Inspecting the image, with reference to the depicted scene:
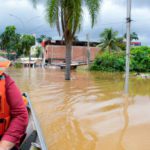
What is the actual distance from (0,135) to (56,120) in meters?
5.77

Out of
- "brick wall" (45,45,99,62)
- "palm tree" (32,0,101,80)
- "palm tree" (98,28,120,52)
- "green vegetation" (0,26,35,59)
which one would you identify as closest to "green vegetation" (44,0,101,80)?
"palm tree" (32,0,101,80)

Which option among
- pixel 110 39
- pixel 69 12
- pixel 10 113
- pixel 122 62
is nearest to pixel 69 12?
pixel 69 12

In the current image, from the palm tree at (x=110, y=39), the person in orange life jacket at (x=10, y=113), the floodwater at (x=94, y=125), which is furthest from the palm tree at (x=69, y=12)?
the palm tree at (x=110, y=39)

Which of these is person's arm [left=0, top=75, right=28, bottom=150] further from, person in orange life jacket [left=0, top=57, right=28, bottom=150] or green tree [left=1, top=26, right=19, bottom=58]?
green tree [left=1, top=26, right=19, bottom=58]

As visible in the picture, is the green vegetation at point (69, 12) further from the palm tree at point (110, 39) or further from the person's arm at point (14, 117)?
the palm tree at point (110, 39)

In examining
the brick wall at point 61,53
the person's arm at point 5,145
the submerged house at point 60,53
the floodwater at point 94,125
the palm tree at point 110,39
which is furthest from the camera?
the submerged house at point 60,53

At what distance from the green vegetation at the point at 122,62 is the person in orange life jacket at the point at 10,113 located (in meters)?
44.2

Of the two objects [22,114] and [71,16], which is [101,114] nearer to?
[22,114]

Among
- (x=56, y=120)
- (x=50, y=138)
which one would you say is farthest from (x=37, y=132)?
(x=56, y=120)

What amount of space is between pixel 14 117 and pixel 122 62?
151ft

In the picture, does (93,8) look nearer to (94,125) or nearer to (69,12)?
(69,12)

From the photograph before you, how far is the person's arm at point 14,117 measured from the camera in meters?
2.97

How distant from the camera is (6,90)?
3.02 metres

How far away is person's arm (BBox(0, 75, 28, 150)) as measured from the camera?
297 cm
